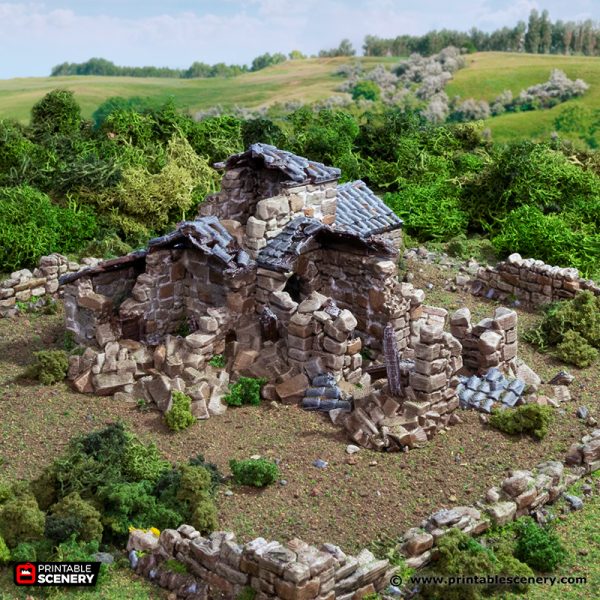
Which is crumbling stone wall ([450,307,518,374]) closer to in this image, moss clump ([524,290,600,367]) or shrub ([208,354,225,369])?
moss clump ([524,290,600,367])

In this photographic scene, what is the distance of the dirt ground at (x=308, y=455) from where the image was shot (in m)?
14.3

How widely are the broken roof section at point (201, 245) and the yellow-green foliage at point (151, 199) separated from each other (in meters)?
7.53

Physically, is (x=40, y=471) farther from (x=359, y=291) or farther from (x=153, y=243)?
(x=359, y=291)

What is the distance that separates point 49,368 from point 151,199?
10415 millimetres

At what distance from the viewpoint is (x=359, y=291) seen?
773 inches

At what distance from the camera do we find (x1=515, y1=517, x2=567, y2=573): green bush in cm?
1323

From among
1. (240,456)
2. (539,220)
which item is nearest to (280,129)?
(539,220)

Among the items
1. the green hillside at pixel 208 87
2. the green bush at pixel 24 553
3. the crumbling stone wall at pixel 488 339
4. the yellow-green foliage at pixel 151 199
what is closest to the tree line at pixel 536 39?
the green hillside at pixel 208 87

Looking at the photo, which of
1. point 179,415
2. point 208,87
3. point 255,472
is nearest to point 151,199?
point 179,415

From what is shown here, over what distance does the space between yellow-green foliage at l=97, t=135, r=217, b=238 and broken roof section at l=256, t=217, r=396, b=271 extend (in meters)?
8.54

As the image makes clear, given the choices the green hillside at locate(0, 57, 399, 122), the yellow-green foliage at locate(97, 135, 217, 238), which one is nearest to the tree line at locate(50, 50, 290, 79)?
the green hillside at locate(0, 57, 399, 122)

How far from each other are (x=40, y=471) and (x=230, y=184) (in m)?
8.40

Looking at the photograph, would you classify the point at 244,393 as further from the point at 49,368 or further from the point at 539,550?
the point at 539,550

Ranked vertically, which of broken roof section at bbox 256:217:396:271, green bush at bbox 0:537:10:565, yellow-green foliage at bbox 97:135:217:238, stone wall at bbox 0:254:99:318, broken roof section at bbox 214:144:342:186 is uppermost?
broken roof section at bbox 214:144:342:186
